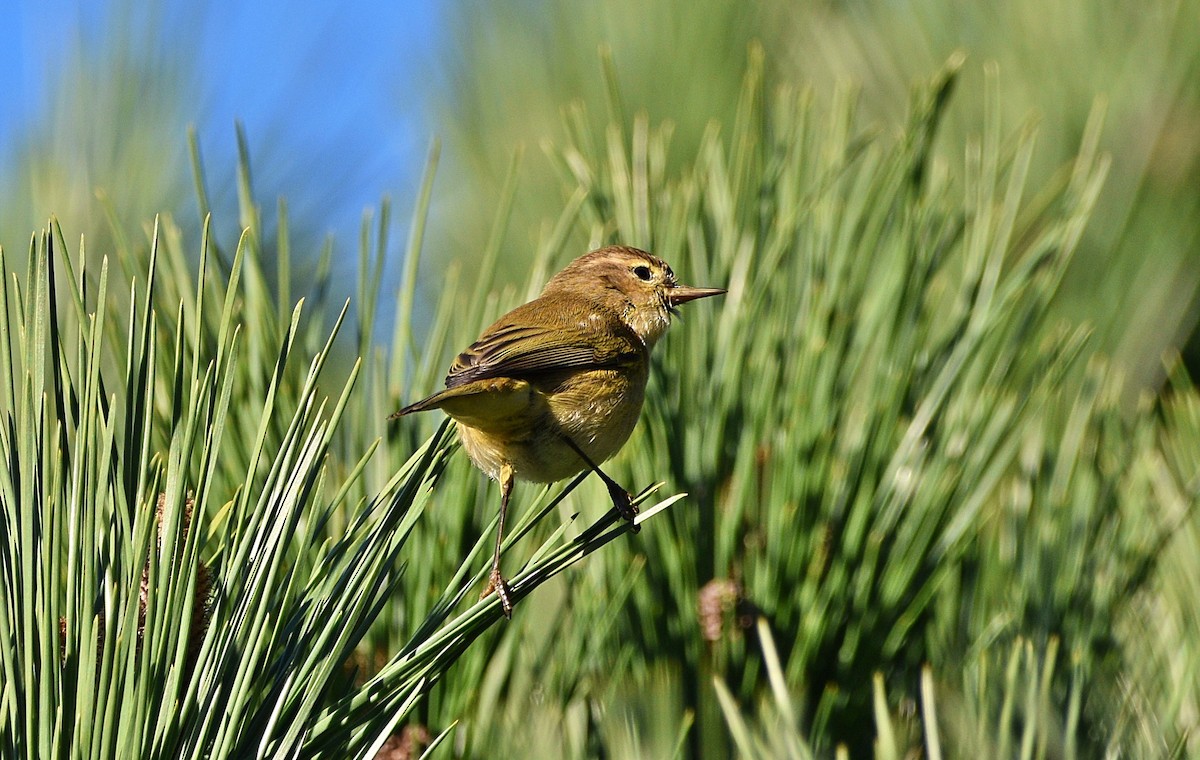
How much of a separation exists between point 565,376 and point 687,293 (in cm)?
54

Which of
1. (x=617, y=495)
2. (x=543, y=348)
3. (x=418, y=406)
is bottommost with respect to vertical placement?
(x=617, y=495)

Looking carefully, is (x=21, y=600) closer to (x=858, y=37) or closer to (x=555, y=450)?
(x=555, y=450)

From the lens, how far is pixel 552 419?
84.7 inches

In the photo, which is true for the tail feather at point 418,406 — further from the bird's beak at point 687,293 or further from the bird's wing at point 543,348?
the bird's beak at point 687,293

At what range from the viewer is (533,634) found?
5.76 feet

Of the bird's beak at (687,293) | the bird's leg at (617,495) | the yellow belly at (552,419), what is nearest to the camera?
the bird's leg at (617,495)

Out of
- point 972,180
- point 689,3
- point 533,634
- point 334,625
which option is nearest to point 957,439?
point 972,180

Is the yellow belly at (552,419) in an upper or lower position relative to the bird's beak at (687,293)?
lower

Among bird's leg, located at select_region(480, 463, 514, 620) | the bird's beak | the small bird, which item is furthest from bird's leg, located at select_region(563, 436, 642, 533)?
the bird's beak

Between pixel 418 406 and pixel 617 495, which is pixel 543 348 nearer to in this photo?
pixel 617 495

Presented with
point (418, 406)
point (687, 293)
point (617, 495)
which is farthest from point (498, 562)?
point (687, 293)

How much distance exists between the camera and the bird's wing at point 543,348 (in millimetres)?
1813

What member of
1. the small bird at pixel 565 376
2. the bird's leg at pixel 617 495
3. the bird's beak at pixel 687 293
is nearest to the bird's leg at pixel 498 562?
the small bird at pixel 565 376

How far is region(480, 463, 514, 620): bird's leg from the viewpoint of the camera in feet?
3.81
